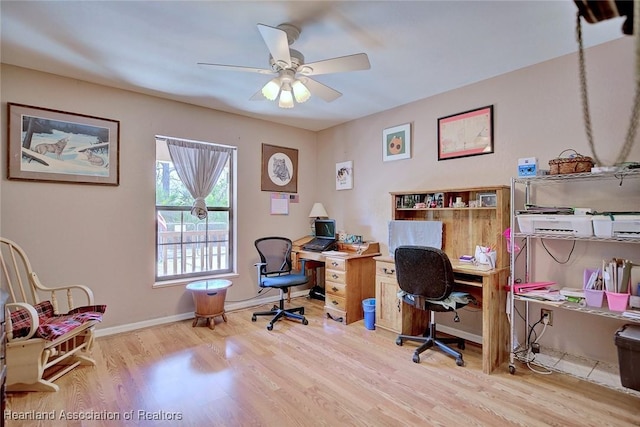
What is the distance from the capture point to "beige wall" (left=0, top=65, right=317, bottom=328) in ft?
9.28

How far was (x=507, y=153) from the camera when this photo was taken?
2.88 metres

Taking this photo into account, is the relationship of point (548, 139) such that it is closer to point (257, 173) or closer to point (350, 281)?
point (350, 281)

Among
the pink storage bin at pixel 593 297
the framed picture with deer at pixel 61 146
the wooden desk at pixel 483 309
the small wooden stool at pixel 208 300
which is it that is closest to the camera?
the pink storage bin at pixel 593 297

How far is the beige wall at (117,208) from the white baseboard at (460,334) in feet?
7.90

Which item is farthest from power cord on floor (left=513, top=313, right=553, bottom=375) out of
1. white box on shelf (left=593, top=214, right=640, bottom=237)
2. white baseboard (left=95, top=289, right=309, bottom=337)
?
white baseboard (left=95, top=289, right=309, bottom=337)

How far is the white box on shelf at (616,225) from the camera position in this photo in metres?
1.97

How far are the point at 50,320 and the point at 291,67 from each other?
2705 millimetres

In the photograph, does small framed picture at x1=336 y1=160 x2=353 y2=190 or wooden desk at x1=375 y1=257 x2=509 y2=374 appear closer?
wooden desk at x1=375 y1=257 x2=509 y2=374

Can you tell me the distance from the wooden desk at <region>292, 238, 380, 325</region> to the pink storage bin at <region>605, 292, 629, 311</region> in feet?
7.14

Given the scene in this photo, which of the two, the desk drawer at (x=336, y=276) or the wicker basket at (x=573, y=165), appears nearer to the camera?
the wicker basket at (x=573, y=165)

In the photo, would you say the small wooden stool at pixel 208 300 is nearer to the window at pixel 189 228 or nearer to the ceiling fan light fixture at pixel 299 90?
the window at pixel 189 228

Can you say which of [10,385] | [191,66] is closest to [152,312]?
[10,385]

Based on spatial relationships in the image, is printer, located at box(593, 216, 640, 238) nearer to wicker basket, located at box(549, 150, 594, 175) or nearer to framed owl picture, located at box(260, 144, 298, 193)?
wicker basket, located at box(549, 150, 594, 175)

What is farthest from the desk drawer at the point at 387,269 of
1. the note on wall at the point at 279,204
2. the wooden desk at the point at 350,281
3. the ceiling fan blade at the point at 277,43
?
the ceiling fan blade at the point at 277,43
